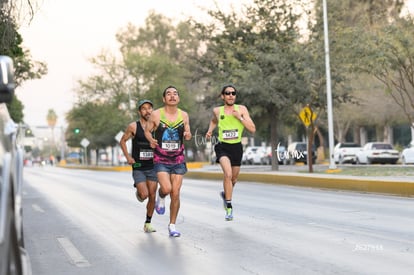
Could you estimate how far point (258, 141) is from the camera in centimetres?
9062

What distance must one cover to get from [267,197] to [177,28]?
62.6m

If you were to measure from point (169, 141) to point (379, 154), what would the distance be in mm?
Answer: 35766

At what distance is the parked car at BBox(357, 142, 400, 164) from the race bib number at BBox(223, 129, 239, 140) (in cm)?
3351

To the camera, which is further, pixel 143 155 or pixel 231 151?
pixel 231 151

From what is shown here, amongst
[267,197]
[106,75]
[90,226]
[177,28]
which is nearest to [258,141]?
[177,28]

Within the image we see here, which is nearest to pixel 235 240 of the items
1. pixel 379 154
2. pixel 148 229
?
pixel 148 229

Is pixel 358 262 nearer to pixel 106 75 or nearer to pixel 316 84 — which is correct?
pixel 316 84

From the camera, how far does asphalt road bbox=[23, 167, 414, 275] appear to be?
25.0 ft

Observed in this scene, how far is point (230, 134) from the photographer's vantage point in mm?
12172

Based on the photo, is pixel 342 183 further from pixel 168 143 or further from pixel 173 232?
pixel 168 143

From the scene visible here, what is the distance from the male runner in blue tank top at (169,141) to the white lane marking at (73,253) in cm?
140

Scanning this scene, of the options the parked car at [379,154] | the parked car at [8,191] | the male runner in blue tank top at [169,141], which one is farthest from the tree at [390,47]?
the parked car at [8,191]

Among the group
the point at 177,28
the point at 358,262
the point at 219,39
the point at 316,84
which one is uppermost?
the point at 177,28

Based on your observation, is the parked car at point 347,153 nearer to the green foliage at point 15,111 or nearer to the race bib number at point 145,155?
the green foliage at point 15,111
